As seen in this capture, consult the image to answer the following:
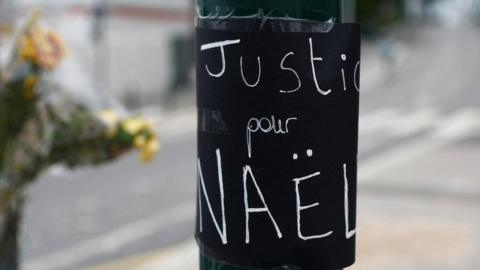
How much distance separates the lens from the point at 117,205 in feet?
35.6

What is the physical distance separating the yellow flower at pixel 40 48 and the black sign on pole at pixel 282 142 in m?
1.84

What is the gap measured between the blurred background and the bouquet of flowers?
138 mm

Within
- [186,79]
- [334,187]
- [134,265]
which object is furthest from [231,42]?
[186,79]

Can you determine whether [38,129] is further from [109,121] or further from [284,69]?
[284,69]

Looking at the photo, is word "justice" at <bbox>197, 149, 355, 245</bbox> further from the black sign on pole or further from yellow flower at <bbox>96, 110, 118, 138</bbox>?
yellow flower at <bbox>96, 110, 118, 138</bbox>

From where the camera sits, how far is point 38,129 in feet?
11.7

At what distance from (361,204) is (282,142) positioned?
8879mm

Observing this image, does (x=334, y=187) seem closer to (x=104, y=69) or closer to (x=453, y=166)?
(x=453, y=166)

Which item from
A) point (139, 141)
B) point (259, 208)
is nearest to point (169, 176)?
point (139, 141)

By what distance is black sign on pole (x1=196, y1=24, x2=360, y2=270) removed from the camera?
177cm

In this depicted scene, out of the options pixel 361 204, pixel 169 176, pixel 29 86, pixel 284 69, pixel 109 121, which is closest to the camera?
Answer: pixel 284 69

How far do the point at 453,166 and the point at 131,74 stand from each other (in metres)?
14.0

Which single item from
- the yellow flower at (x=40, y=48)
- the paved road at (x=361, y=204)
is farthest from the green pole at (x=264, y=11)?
the paved road at (x=361, y=204)

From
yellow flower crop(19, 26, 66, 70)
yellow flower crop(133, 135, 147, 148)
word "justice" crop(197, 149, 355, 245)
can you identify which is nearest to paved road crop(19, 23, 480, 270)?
yellow flower crop(133, 135, 147, 148)
